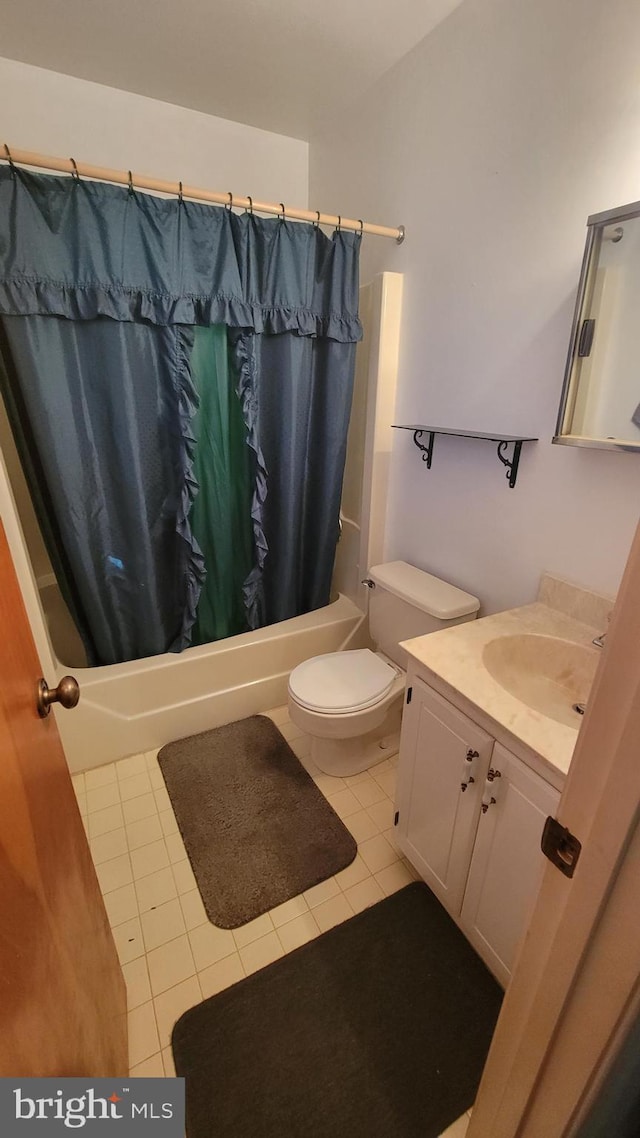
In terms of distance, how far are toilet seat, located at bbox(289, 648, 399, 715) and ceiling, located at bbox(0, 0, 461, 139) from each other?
2.05 m

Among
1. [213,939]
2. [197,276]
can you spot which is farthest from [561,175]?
[213,939]

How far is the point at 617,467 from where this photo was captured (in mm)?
1224

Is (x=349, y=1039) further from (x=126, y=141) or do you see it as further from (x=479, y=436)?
(x=126, y=141)

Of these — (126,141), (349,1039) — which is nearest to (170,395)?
(126,141)

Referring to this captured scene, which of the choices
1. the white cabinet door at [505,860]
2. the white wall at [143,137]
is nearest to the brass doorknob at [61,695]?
the white cabinet door at [505,860]

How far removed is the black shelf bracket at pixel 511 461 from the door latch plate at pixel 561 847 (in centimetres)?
112

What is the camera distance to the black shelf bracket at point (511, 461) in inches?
56.8

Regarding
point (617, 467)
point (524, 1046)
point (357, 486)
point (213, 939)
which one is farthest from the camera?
point (357, 486)

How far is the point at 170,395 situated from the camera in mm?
1743

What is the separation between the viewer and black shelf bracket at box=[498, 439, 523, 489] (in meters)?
1.44

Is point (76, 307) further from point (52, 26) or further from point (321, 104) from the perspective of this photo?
point (321, 104)

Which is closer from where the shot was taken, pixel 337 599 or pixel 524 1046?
pixel 524 1046

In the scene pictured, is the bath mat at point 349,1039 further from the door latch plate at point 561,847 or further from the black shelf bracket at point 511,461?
the black shelf bracket at point 511,461

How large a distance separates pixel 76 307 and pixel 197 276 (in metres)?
0.41
